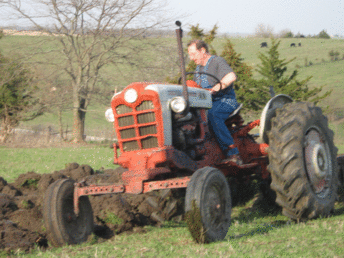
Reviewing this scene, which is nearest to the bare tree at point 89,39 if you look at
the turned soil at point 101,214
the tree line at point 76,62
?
the tree line at point 76,62

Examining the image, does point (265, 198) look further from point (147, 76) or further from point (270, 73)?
point (270, 73)

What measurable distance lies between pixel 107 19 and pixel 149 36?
8.58ft

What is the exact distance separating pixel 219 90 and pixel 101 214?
2.18m

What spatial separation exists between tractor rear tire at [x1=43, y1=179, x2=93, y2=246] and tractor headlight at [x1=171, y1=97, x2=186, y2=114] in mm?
1400

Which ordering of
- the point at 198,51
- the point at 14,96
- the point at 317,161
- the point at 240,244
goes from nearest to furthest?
the point at 240,244 < the point at 317,161 < the point at 198,51 < the point at 14,96

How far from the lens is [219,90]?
5641 millimetres

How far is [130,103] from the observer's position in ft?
15.5

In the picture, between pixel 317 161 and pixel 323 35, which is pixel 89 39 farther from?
pixel 323 35

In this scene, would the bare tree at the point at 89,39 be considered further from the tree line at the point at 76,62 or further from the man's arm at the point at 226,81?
the man's arm at the point at 226,81

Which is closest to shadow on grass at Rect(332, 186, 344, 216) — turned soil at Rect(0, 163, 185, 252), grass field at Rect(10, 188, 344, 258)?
grass field at Rect(10, 188, 344, 258)

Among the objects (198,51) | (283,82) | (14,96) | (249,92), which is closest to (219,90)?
(198,51)

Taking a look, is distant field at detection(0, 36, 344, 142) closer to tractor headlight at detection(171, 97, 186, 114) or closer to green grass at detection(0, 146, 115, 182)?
green grass at detection(0, 146, 115, 182)

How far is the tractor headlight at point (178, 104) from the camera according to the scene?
4645 mm

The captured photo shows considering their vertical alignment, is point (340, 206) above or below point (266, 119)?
below
